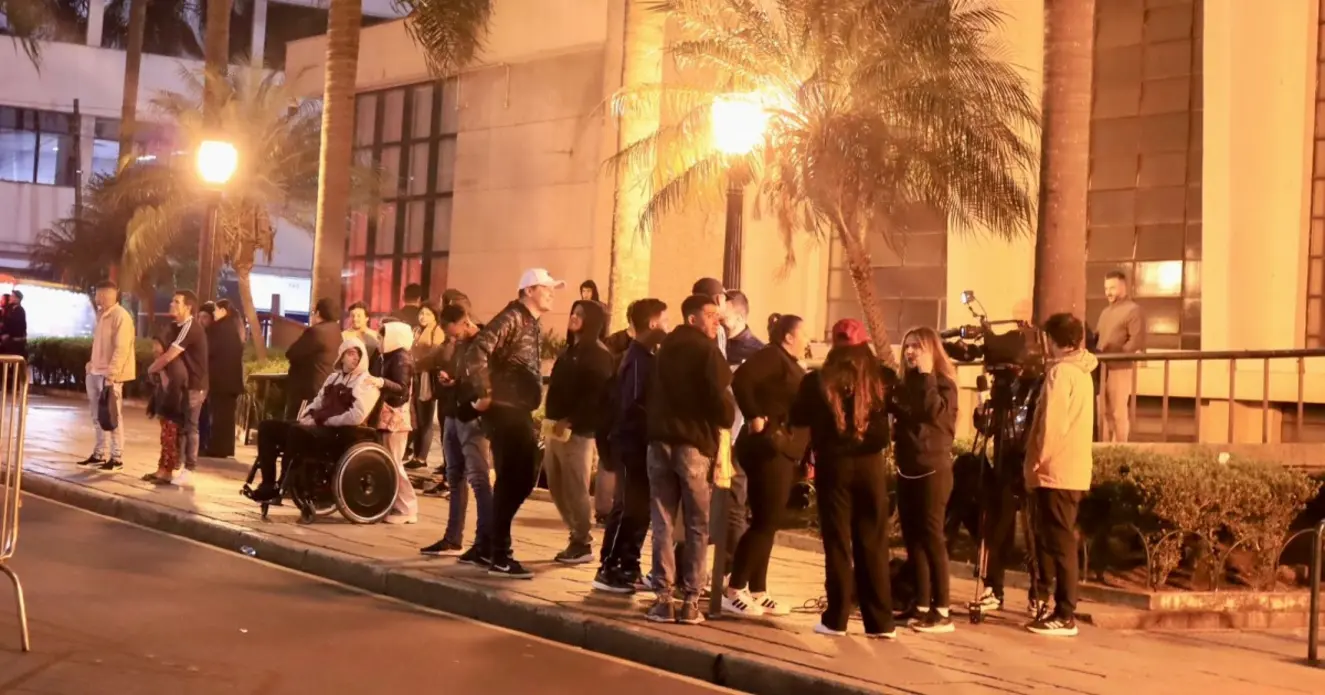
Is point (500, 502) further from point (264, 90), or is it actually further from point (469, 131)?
point (264, 90)

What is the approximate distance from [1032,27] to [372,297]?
57.5ft

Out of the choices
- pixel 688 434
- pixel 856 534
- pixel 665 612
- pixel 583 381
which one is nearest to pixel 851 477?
pixel 856 534

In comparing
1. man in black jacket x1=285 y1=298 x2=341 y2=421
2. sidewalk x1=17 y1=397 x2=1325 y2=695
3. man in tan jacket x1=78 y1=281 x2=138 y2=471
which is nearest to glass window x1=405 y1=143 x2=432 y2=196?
man in tan jacket x1=78 y1=281 x2=138 y2=471

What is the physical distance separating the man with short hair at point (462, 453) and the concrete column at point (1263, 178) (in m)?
10.8

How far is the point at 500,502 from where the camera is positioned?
1169cm

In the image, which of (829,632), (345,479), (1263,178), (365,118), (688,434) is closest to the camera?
(829,632)

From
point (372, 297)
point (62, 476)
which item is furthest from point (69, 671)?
point (372, 297)

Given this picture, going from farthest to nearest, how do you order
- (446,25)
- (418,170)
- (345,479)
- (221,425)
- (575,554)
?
(418,170) < (446,25) < (221,425) < (345,479) < (575,554)

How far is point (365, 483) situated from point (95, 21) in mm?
55361

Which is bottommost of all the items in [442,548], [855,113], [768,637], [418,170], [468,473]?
[768,637]

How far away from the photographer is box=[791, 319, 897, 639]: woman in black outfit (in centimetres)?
983

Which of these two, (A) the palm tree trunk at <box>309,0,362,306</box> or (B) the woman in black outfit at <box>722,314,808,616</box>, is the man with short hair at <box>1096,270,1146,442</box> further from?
(A) the palm tree trunk at <box>309,0,362,306</box>

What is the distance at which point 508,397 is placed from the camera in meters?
11.7

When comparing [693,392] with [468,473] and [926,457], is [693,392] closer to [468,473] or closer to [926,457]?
[926,457]
